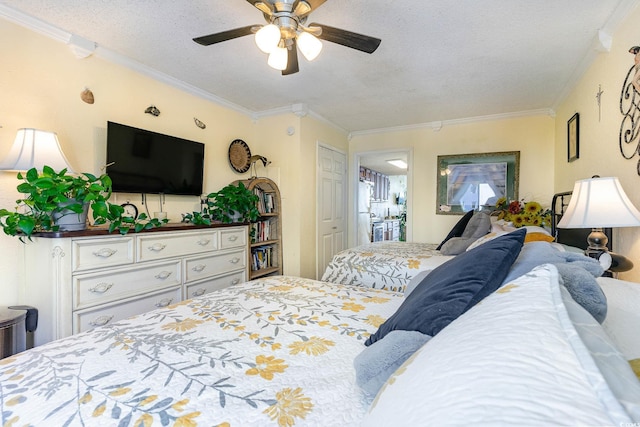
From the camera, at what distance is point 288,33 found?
1638 mm

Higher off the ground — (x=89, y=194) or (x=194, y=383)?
(x=89, y=194)

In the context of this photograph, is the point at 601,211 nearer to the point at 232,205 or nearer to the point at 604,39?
the point at 604,39

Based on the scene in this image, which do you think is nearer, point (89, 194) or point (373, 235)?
point (89, 194)

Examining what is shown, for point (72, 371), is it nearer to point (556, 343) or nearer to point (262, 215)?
point (556, 343)

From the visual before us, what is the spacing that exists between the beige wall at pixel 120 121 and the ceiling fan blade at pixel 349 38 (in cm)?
191

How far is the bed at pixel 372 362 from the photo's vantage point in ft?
1.06

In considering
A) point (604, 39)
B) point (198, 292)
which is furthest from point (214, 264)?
point (604, 39)

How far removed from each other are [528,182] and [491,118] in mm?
965

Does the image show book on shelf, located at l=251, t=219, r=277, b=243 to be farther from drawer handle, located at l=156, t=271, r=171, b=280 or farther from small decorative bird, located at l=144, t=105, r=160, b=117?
small decorative bird, located at l=144, t=105, r=160, b=117

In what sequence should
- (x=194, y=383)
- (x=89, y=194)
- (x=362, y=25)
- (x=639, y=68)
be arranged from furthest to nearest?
(x=362, y=25)
(x=89, y=194)
(x=639, y=68)
(x=194, y=383)

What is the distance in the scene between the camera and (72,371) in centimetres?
79

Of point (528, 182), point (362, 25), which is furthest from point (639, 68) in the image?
point (528, 182)

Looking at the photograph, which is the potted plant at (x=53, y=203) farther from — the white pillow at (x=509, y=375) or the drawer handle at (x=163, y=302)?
the white pillow at (x=509, y=375)

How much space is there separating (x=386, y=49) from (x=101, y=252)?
252 cm
